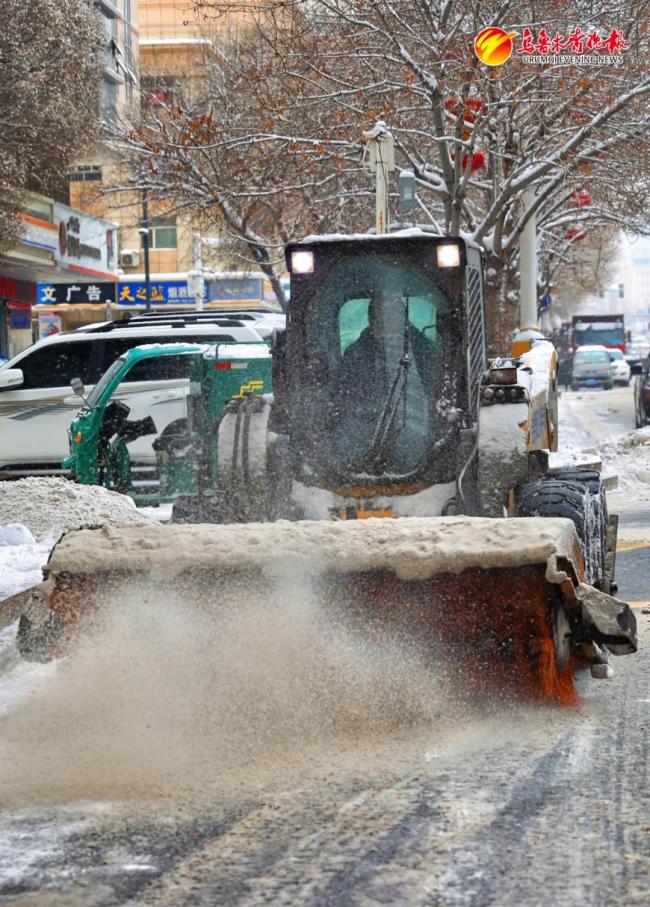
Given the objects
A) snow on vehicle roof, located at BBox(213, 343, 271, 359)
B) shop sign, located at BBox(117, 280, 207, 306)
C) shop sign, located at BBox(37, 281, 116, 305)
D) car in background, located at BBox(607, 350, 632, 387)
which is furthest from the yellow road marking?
car in background, located at BBox(607, 350, 632, 387)

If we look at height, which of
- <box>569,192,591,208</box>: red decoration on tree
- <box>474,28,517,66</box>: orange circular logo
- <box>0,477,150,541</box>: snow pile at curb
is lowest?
<box>0,477,150,541</box>: snow pile at curb

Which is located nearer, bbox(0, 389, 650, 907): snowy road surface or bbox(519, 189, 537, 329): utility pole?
bbox(0, 389, 650, 907): snowy road surface

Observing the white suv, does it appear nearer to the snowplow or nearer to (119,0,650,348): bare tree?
(119,0,650,348): bare tree

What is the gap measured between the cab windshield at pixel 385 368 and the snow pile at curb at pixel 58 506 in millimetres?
4235

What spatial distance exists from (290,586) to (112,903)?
6.24 ft

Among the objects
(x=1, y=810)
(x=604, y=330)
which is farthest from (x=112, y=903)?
(x=604, y=330)

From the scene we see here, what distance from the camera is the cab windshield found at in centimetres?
712

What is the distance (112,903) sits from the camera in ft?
12.2

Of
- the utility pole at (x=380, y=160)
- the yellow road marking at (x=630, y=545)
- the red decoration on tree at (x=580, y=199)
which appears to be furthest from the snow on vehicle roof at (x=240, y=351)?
the red decoration on tree at (x=580, y=199)

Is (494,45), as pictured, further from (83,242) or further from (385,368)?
(83,242)

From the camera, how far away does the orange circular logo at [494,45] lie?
17.5 m

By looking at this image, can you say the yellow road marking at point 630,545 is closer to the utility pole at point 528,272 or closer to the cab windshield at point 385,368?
the cab windshield at point 385,368

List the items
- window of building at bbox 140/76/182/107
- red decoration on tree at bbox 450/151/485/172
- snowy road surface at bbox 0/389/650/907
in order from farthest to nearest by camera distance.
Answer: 1. window of building at bbox 140/76/182/107
2. red decoration on tree at bbox 450/151/485/172
3. snowy road surface at bbox 0/389/650/907

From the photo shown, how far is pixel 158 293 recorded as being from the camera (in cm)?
5378
